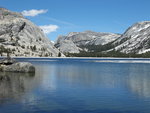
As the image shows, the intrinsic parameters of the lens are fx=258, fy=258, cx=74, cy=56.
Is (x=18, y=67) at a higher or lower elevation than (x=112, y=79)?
higher

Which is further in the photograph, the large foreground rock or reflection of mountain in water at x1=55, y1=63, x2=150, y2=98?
the large foreground rock

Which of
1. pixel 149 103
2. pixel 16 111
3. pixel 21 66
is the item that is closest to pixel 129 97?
pixel 149 103

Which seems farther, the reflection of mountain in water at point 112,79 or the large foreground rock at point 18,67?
the large foreground rock at point 18,67

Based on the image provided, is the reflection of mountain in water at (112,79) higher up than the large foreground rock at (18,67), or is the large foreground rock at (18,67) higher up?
the large foreground rock at (18,67)

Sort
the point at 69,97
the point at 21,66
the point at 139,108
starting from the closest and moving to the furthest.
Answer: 1. the point at 139,108
2. the point at 69,97
3. the point at 21,66

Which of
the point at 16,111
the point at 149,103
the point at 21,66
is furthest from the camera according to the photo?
the point at 21,66

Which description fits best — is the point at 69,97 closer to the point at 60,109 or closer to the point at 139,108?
the point at 60,109

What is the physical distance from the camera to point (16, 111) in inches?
1318

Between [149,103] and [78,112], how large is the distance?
41.5 feet

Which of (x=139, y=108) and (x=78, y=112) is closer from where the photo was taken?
(x=78, y=112)

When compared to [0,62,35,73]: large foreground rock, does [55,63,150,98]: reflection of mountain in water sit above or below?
below

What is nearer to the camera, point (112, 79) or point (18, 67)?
point (112, 79)

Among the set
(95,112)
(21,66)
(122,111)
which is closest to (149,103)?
(122,111)

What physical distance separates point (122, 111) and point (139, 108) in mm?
3413
